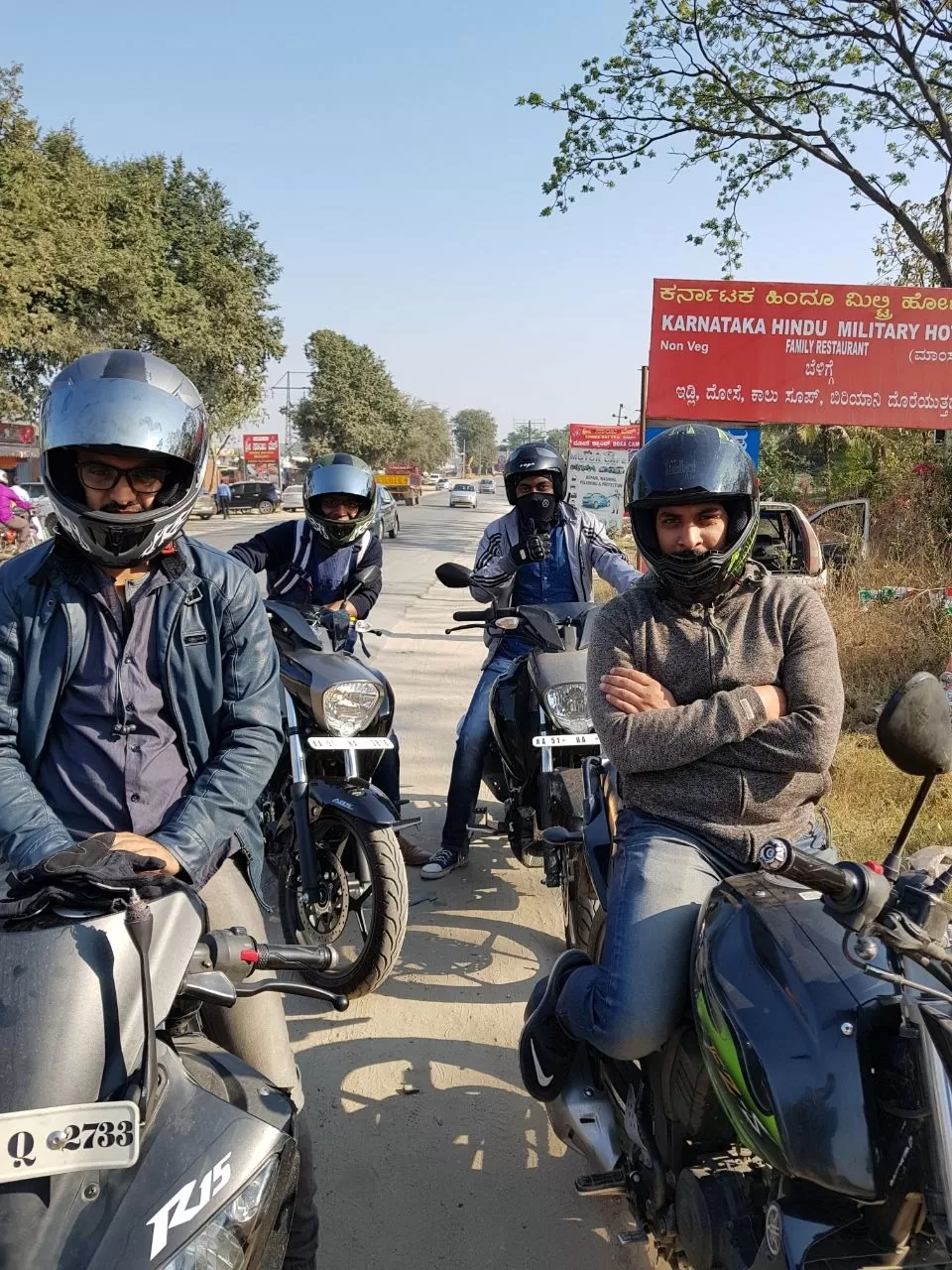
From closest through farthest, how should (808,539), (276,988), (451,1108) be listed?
1. (276,988)
2. (451,1108)
3. (808,539)

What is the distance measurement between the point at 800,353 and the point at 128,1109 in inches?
436

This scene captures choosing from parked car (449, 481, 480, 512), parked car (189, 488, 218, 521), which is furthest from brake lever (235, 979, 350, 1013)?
parked car (449, 481, 480, 512)

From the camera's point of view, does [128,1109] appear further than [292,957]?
No

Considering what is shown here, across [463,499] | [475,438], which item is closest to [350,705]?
[463,499]

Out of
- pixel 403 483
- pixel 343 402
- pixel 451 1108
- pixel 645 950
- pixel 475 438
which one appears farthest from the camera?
pixel 475 438

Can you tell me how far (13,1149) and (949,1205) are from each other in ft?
4.22

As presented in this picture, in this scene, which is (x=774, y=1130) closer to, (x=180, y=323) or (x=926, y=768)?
(x=926, y=768)

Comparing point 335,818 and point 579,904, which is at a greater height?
point 335,818

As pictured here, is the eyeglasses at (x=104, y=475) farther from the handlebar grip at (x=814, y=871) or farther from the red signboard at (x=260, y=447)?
the red signboard at (x=260, y=447)

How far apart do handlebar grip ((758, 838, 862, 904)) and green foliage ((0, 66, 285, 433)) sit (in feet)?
79.5

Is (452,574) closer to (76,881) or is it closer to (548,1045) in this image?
(548,1045)

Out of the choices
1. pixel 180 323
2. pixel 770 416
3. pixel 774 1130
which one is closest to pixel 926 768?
pixel 774 1130

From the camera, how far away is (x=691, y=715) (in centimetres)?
233

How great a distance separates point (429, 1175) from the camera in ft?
8.97
